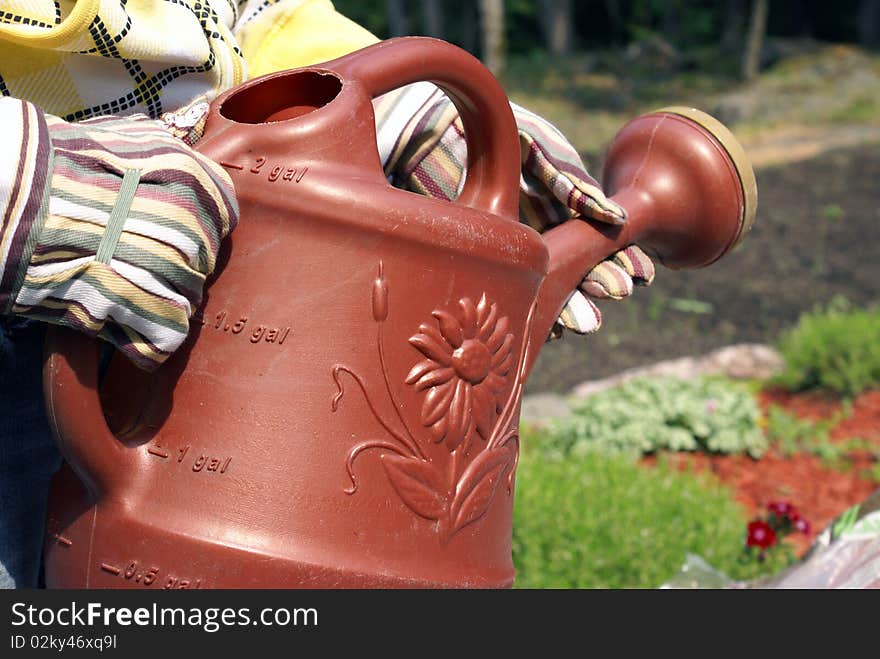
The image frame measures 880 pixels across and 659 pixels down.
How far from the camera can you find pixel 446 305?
3.40ft

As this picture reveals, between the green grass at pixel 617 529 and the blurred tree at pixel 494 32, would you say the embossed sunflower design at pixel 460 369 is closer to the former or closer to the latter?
the green grass at pixel 617 529

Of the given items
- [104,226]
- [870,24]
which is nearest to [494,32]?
[870,24]

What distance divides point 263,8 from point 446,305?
470 millimetres

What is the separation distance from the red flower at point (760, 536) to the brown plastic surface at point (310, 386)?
1955mm

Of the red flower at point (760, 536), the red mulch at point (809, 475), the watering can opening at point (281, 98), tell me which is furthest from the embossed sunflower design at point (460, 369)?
the red mulch at point (809, 475)

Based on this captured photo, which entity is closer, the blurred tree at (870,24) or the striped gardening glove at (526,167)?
the striped gardening glove at (526,167)

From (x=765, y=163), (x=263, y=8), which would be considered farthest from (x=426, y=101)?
(x=765, y=163)

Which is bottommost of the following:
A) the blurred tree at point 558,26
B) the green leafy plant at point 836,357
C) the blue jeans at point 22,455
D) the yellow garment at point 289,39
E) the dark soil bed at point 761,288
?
the blurred tree at point 558,26

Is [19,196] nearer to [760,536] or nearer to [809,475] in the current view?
[760,536]

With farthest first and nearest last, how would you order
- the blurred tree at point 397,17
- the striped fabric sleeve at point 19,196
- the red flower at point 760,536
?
the blurred tree at point 397,17 → the red flower at point 760,536 → the striped fabric sleeve at point 19,196

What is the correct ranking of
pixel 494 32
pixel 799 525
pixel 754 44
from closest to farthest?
1. pixel 799 525
2. pixel 754 44
3. pixel 494 32

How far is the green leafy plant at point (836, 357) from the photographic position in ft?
14.8

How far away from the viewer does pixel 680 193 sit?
132 centimetres

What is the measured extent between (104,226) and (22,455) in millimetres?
389
